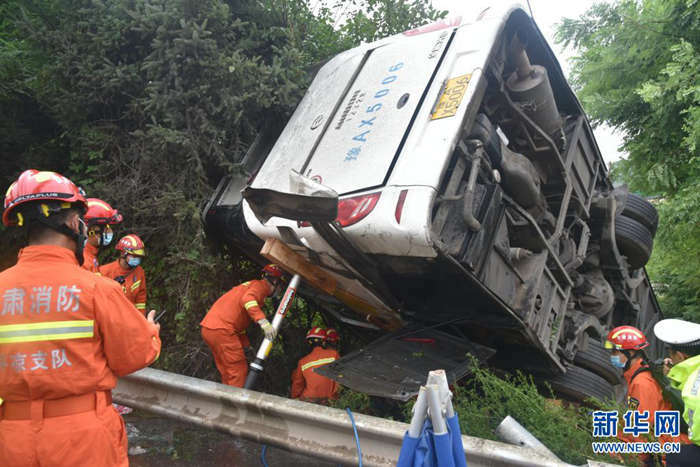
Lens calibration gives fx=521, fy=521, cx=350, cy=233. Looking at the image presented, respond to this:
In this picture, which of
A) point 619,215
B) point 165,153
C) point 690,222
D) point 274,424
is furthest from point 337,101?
point 690,222

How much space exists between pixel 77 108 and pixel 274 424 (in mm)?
3393

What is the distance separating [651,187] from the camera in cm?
670

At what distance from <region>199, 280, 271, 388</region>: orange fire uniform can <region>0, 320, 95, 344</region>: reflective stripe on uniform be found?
8.04 feet

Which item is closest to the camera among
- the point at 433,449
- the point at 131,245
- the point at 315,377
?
the point at 433,449

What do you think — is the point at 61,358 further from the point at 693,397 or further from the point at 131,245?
the point at 131,245

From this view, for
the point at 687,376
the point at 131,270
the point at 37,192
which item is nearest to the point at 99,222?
the point at 131,270

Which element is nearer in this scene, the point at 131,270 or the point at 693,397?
the point at 693,397

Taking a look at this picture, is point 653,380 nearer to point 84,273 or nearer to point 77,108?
point 84,273

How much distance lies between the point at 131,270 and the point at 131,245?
26 centimetres

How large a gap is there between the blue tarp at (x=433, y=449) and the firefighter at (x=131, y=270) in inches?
134

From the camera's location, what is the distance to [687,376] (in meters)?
2.34

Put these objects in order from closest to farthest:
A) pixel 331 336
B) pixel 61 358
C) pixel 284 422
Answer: pixel 61 358 < pixel 284 422 < pixel 331 336

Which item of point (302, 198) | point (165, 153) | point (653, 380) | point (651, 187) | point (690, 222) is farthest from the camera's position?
point (651, 187)

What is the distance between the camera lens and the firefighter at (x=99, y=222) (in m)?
4.02
